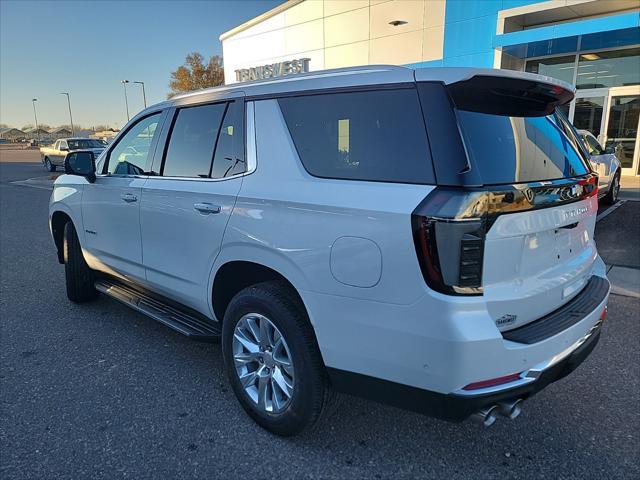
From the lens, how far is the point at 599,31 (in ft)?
40.4

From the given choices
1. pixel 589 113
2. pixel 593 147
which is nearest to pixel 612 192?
pixel 593 147

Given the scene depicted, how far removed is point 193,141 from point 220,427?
1.92 m

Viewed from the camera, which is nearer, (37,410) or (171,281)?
(37,410)

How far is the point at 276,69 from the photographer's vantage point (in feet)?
71.6

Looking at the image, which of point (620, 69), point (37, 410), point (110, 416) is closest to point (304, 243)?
point (110, 416)

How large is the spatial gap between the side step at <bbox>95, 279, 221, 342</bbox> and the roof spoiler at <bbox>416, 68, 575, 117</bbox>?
2.09m

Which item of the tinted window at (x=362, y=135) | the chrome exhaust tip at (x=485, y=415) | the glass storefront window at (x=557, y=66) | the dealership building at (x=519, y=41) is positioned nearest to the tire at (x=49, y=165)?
the dealership building at (x=519, y=41)

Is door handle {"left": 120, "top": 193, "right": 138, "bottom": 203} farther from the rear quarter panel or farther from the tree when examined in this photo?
the tree

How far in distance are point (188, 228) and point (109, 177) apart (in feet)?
4.74

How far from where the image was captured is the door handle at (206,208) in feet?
9.03

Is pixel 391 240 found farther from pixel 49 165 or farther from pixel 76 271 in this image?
pixel 49 165

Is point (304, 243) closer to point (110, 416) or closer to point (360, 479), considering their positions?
point (360, 479)

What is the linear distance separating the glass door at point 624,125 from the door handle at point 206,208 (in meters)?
15.4

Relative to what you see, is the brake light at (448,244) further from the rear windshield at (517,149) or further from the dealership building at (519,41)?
the dealership building at (519,41)
